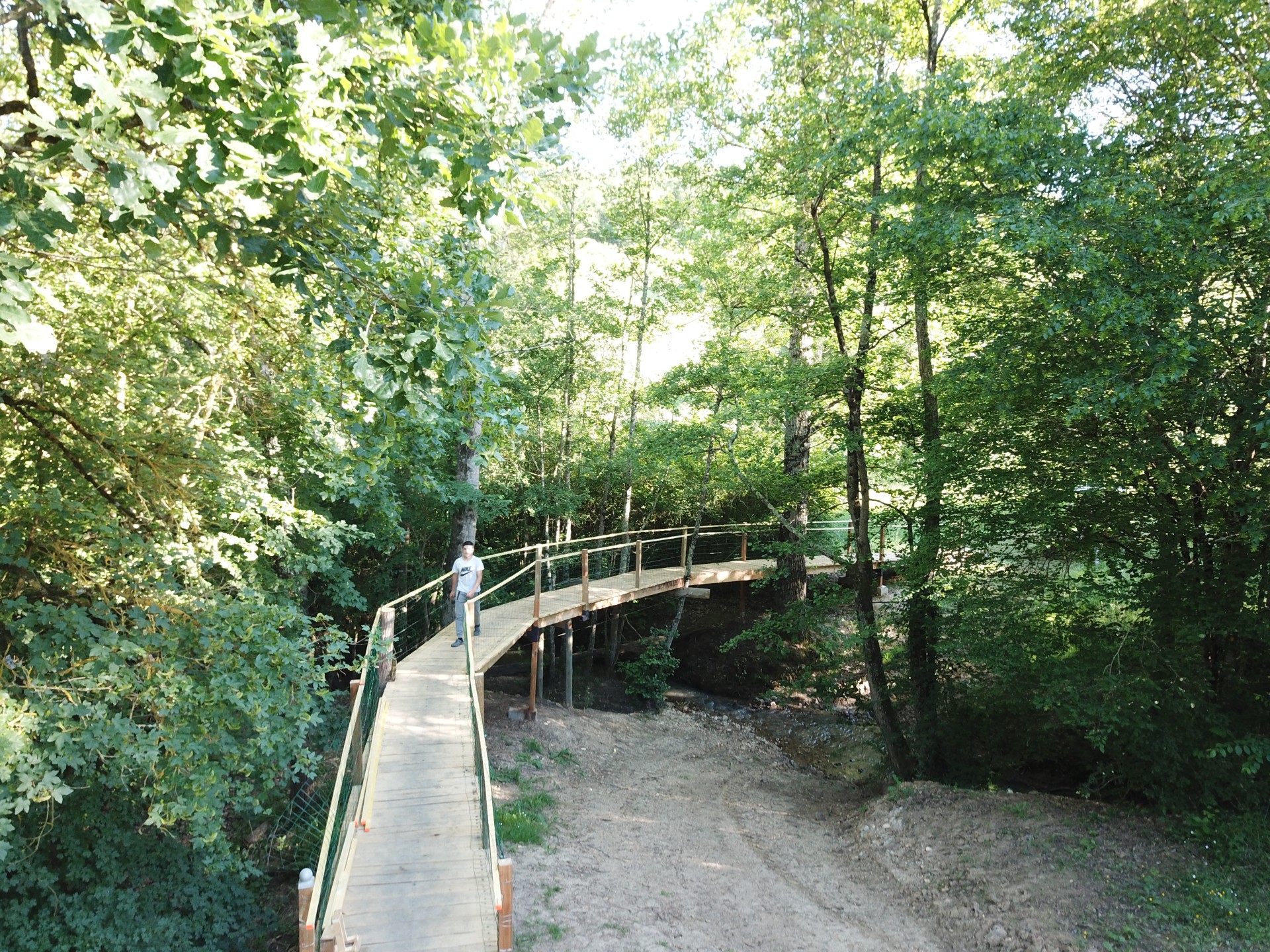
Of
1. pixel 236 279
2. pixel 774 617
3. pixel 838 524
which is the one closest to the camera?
pixel 236 279

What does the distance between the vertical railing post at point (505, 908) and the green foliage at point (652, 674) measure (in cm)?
1094

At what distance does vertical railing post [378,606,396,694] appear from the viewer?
8.04m

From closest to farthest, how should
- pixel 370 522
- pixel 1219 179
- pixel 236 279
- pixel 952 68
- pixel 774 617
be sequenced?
pixel 236 279 < pixel 1219 179 < pixel 952 68 < pixel 370 522 < pixel 774 617

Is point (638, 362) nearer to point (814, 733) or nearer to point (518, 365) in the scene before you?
point (518, 365)

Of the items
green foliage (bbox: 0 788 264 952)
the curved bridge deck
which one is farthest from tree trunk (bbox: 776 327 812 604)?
green foliage (bbox: 0 788 264 952)

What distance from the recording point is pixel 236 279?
5.42m

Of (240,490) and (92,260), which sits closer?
(92,260)

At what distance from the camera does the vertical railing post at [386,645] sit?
8039 mm

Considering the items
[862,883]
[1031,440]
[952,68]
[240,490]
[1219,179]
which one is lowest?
[862,883]

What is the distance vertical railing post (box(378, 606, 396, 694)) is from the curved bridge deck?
0.13 metres

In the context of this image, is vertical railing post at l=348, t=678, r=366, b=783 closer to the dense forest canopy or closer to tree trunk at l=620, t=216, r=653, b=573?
the dense forest canopy

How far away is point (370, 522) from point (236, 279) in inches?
255

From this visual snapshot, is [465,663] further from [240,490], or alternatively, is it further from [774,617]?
[774,617]

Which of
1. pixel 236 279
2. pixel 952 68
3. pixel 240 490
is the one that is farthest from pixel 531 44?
pixel 952 68
